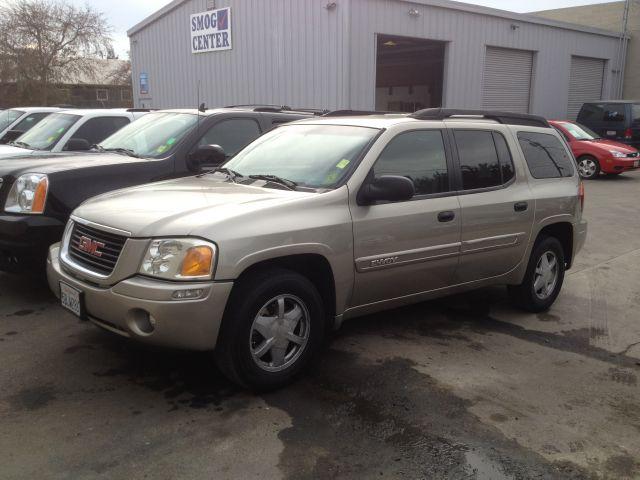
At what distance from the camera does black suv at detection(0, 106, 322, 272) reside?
4.91 m

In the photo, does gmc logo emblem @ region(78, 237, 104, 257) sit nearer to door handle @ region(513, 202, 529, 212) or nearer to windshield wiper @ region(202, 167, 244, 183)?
windshield wiper @ region(202, 167, 244, 183)

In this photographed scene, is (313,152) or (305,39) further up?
(305,39)

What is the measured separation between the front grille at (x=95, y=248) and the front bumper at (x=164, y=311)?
169mm

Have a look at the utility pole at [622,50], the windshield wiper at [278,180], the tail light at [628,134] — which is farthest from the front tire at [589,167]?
the windshield wiper at [278,180]

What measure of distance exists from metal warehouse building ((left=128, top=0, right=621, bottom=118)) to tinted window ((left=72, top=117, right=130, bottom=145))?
6.72 meters

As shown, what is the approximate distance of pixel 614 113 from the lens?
17625mm

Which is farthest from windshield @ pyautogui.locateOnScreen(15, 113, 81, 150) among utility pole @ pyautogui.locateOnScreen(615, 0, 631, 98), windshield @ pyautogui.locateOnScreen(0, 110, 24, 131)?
utility pole @ pyautogui.locateOnScreen(615, 0, 631, 98)

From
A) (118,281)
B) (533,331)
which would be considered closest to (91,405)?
(118,281)

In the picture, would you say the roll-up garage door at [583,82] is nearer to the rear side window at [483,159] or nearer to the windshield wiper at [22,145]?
the rear side window at [483,159]

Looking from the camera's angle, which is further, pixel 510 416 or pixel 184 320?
pixel 510 416

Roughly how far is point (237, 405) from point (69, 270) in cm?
136

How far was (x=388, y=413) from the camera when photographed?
347cm

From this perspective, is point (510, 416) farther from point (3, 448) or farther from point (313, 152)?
point (3, 448)

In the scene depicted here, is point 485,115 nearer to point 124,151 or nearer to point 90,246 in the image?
point 90,246
